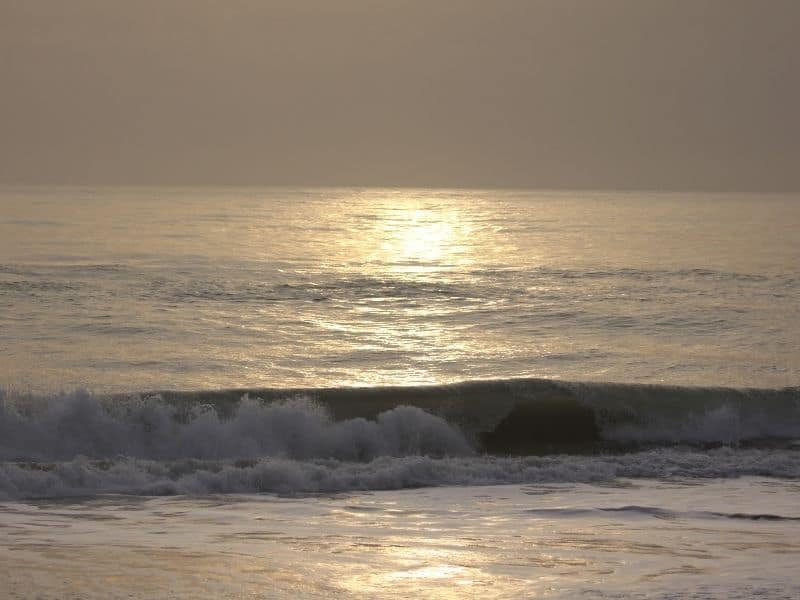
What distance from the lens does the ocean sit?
10125mm

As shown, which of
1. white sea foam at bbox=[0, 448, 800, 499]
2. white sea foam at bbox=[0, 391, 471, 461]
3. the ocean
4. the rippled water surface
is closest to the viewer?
the ocean

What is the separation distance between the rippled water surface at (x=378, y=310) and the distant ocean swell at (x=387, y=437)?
1.40 meters

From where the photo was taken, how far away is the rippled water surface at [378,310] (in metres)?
21.6

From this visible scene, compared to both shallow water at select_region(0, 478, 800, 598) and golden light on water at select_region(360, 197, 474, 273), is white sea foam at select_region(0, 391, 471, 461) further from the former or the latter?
→ golden light on water at select_region(360, 197, 474, 273)

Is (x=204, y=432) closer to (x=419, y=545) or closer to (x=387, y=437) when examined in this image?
(x=387, y=437)

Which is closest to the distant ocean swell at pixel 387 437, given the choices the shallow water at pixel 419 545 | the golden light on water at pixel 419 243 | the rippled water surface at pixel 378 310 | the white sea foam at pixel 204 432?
the white sea foam at pixel 204 432

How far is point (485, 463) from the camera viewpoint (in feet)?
52.1

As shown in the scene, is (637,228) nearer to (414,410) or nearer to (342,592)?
(414,410)

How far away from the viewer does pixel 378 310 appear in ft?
99.2

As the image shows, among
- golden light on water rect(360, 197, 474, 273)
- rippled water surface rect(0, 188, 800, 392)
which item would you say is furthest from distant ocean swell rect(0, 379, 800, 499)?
golden light on water rect(360, 197, 474, 273)

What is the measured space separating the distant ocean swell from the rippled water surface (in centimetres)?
140

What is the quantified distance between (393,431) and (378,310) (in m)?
12.6

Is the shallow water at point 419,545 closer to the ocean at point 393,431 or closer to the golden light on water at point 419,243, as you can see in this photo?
the ocean at point 393,431

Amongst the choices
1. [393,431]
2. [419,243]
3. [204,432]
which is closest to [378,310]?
[393,431]
